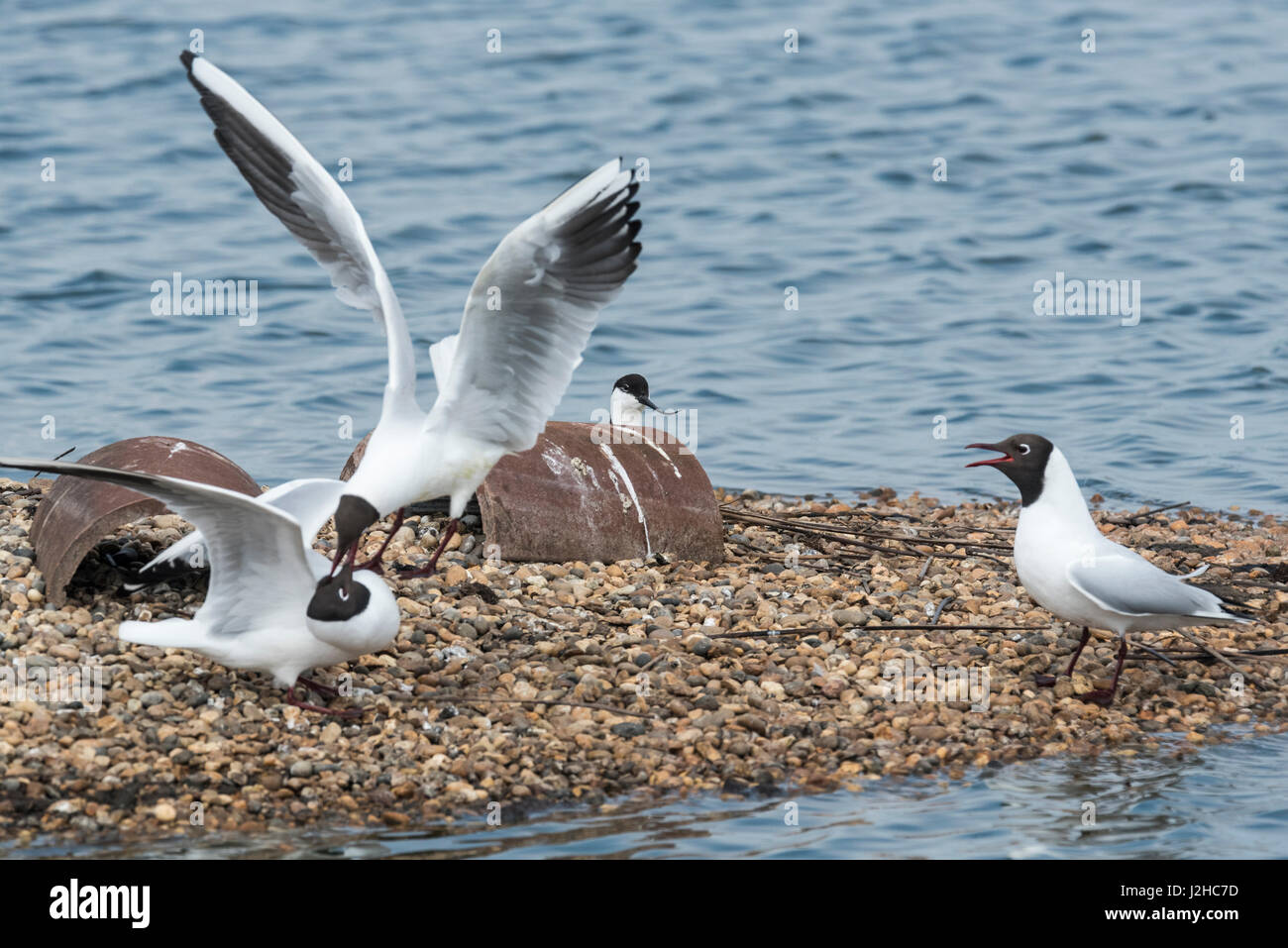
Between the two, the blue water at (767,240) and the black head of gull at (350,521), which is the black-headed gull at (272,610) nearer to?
the black head of gull at (350,521)

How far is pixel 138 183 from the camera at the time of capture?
17.6 metres

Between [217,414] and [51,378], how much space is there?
5.36ft

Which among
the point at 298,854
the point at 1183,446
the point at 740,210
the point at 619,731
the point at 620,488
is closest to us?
the point at 298,854

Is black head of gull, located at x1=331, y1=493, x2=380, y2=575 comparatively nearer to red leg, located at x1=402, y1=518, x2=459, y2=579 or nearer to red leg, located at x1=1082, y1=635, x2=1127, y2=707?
red leg, located at x1=402, y1=518, x2=459, y2=579

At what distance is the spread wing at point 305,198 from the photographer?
6332 mm

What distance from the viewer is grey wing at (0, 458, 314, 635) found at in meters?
5.23

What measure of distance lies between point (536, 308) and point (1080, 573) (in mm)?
2296

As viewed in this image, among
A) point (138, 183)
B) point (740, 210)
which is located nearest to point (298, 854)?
point (740, 210)

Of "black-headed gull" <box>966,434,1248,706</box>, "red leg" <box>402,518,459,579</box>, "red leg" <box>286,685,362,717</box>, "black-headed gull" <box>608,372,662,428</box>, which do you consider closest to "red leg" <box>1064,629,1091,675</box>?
"black-headed gull" <box>966,434,1248,706</box>

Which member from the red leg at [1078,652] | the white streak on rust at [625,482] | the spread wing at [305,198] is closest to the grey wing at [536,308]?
the spread wing at [305,198]

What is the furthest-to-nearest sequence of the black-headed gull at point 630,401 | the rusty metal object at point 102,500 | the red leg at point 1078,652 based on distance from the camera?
the black-headed gull at point 630,401 → the red leg at point 1078,652 → the rusty metal object at point 102,500

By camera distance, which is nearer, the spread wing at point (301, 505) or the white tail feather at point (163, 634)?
the white tail feather at point (163, 634)

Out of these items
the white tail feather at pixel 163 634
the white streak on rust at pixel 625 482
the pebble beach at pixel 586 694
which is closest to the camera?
the pebble beach at pixel 586 694

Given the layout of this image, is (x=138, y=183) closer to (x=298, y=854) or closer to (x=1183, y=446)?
(x=1183, y=446)
